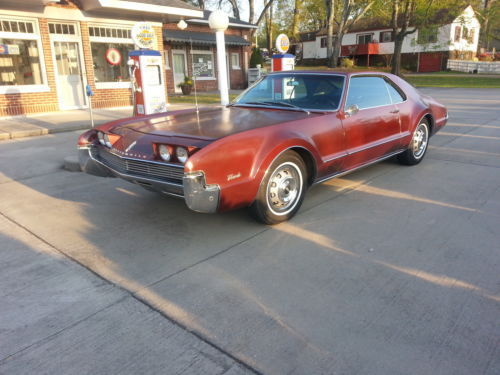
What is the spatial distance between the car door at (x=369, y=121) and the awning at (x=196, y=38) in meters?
15.6

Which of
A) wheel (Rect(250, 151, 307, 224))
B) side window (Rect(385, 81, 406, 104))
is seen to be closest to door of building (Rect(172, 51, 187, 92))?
side window (Rect(385, 81, 406, 104))

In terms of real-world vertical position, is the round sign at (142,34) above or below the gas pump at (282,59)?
above

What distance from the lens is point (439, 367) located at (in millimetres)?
2195

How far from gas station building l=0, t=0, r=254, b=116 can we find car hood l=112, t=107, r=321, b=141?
8300 millimetres

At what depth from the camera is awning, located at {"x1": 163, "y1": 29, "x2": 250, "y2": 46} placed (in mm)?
19742

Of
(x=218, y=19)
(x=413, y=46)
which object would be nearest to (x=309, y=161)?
(x=218, y=19)

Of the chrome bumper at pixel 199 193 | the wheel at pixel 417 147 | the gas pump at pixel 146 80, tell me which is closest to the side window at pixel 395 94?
the wheel at pixel 417 147

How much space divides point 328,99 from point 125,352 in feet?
11.4

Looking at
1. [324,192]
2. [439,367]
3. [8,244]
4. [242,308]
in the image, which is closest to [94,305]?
[242,308]

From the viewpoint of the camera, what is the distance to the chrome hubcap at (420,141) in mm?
6211

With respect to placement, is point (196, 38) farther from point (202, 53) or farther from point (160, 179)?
point (160, 179)

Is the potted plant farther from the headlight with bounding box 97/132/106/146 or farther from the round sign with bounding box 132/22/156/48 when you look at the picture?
the headlight with bounding box 97/132/106/146

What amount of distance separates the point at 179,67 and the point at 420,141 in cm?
1750

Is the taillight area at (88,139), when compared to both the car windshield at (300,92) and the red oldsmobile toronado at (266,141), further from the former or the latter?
the car windshield at (300,92)
